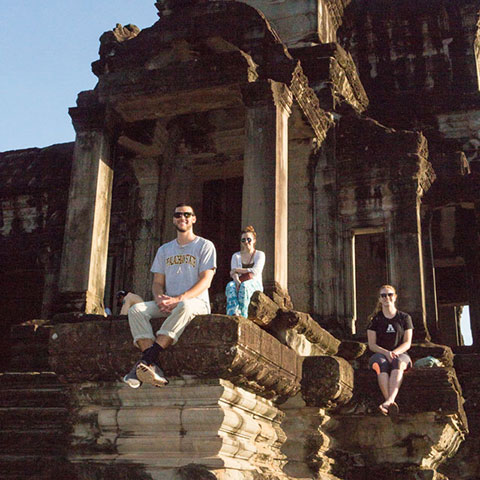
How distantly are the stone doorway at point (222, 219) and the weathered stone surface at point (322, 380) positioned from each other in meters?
8.86

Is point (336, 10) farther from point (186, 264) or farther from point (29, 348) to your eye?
point (186, 264)

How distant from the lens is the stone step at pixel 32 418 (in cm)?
777

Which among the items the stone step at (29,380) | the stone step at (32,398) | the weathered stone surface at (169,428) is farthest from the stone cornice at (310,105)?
the weathered stone surface at (169,428)

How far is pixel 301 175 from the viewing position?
45.1 ft

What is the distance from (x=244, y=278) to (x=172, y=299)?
201cm

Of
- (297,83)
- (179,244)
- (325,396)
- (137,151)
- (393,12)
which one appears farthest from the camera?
(393,12)

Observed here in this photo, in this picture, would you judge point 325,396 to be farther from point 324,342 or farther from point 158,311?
point 158,311

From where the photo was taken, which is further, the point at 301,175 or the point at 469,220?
the point at 469,220

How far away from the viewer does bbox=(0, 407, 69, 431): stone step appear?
7768mm

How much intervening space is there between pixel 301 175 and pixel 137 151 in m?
3.65

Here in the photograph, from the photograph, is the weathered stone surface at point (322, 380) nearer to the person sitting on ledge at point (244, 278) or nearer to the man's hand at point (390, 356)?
the person sitting on ledge at point (244, 278)

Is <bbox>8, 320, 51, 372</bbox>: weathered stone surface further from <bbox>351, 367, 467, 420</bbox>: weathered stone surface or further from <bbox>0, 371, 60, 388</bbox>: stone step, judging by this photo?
<bbox>351, 367, 467, 420</bbox>: weathered stone surface

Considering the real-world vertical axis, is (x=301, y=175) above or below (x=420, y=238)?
above

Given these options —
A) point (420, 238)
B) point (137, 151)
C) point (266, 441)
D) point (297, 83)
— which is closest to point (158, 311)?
point (266, 441)
